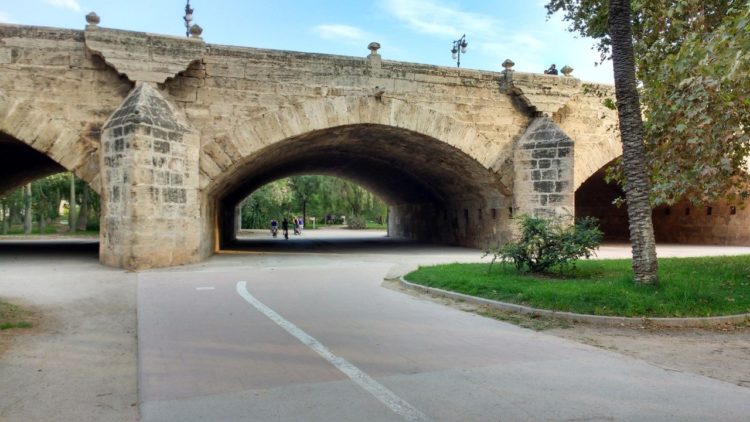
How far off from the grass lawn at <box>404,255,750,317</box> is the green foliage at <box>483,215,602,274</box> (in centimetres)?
32

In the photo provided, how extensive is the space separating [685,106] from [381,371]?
756cm

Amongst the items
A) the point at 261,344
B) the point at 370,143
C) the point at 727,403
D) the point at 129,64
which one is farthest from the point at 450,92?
the point at 727,403

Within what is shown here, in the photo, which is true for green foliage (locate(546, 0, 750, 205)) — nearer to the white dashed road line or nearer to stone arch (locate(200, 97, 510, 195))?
stone arch (locate(200, 97, 510, 195))

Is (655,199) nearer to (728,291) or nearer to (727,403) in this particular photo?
(728,291)

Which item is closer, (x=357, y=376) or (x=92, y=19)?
(x=357, y=376)

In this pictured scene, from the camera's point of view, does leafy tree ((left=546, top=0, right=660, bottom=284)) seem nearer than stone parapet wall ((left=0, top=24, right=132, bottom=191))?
Yes

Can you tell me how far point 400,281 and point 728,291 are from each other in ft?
17.1

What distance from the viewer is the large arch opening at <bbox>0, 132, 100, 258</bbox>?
57.6 ft

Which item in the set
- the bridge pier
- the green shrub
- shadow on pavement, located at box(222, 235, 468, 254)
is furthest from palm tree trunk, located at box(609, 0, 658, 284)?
the green shrub

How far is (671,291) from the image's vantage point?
25.3ft

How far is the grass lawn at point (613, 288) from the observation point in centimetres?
715

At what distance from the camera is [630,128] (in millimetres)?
8492

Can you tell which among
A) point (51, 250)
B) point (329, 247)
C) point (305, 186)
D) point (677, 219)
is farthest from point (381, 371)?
point (305, 186)

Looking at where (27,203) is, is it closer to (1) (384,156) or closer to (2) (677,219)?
(1) (384,156)
